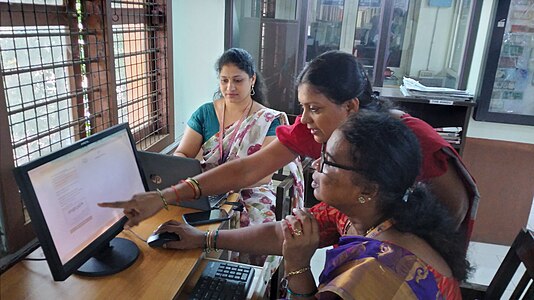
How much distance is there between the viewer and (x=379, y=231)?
0.94m

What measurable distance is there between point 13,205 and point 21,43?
0.44 m

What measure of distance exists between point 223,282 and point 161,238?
0.21 metres

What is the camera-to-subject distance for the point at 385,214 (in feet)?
3.13

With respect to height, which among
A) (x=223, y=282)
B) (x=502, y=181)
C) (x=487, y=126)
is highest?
(x=487, y=126)

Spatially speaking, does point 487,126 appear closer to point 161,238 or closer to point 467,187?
point 467,187

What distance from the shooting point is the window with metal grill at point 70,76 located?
1.11 meters

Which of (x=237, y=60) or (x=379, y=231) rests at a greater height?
(x=237, y=60)

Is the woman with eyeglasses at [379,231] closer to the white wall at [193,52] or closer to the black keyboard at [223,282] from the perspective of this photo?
the black keyboard at [223,282]

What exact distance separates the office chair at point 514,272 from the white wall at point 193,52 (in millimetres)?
1609

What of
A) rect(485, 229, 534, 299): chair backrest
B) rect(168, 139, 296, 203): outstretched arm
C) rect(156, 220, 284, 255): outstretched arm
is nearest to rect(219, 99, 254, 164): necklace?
rect(168, 139, 296, 203): outstretched arm

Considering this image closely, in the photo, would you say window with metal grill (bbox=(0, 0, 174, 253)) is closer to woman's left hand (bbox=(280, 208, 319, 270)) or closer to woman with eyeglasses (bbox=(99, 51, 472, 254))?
woman with eyeglasses (bbox=(99, 51, 472, 254))

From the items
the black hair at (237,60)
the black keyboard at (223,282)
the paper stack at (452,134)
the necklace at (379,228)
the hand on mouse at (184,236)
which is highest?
the black hair at (237,60)

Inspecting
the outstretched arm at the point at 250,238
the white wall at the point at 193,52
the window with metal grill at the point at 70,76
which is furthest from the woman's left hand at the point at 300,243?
the white wall at the point at 193,52

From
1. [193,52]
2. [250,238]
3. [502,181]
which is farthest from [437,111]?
[250,238]
